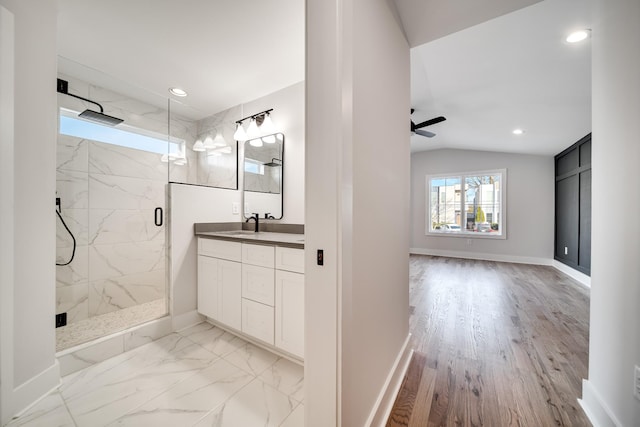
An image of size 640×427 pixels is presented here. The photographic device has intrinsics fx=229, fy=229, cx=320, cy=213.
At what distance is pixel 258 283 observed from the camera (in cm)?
→ 179

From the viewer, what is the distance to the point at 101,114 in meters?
2.33

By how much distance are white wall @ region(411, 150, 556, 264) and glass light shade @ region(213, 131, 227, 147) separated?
17.4 ft

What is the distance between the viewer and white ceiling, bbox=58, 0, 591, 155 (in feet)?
5.05

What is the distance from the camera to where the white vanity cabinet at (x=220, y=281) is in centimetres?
196

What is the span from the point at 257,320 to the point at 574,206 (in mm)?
5381

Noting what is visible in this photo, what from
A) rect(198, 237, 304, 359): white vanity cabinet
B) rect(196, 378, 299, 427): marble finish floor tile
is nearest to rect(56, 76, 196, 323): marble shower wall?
rect(198, 237, 304, 359): white vanity cabinet

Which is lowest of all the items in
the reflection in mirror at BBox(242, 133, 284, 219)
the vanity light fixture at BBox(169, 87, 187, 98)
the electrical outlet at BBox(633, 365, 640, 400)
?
the electrical outlet at BBox(633, 365, 640, 400)

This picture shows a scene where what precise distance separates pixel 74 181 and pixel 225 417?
104 inches

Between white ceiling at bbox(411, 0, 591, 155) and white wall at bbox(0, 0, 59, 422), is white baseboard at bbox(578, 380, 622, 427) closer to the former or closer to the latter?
white ceiling at bbox(411, 0, 591, 155)

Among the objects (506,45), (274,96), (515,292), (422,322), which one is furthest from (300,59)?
(515,292)

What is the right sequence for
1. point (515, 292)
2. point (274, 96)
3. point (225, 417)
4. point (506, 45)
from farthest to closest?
point (515, 292) < point (274, 96) < point (506, 45) < point (225, 417)

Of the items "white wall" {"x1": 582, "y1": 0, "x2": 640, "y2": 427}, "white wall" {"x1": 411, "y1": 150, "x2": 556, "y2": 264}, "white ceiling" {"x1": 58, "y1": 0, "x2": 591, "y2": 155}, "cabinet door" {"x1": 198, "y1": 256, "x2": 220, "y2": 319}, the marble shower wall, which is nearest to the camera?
"white wall" {"x1": 582, "y1": 0, "x2": 640, "y2": 427}

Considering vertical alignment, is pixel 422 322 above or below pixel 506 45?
below

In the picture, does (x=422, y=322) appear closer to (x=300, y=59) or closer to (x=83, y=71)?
(x=300, y=59)
